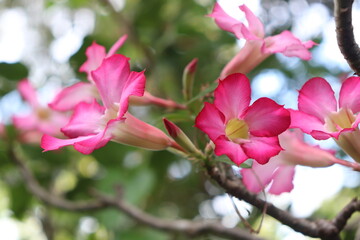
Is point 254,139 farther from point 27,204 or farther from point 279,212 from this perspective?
point 27,204

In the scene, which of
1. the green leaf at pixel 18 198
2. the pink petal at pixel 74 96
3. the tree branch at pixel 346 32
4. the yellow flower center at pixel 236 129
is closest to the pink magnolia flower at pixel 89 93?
the pink petal at pixel 74 96

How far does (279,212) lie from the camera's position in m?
0.61

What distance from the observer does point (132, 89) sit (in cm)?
52

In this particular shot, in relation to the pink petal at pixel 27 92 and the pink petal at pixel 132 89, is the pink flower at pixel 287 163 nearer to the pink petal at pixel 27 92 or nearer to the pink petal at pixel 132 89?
the pink petal at pixel 132 89

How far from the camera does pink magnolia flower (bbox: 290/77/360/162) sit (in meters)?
0.53

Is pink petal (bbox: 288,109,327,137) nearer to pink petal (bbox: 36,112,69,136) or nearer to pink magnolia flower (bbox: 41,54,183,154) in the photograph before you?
pink magnolia flower (bbox: 41,54,183,154)

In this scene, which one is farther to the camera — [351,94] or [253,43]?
[253,43]

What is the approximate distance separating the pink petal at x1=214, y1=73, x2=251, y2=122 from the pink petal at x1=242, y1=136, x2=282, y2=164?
0.04m

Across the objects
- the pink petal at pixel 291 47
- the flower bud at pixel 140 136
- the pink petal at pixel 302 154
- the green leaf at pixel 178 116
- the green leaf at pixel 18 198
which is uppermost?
the pink petal at pixel 291 47

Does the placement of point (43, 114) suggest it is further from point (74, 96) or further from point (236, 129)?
point (236, 129)

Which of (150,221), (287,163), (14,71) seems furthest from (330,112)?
(14,71)

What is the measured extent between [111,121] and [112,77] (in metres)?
0.06

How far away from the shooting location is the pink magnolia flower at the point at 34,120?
1307mm

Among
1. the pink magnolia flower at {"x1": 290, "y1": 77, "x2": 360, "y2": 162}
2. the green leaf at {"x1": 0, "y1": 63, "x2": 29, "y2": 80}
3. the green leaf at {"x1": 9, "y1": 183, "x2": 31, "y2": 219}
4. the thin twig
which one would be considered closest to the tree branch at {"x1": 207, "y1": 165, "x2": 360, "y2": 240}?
the thin twig
